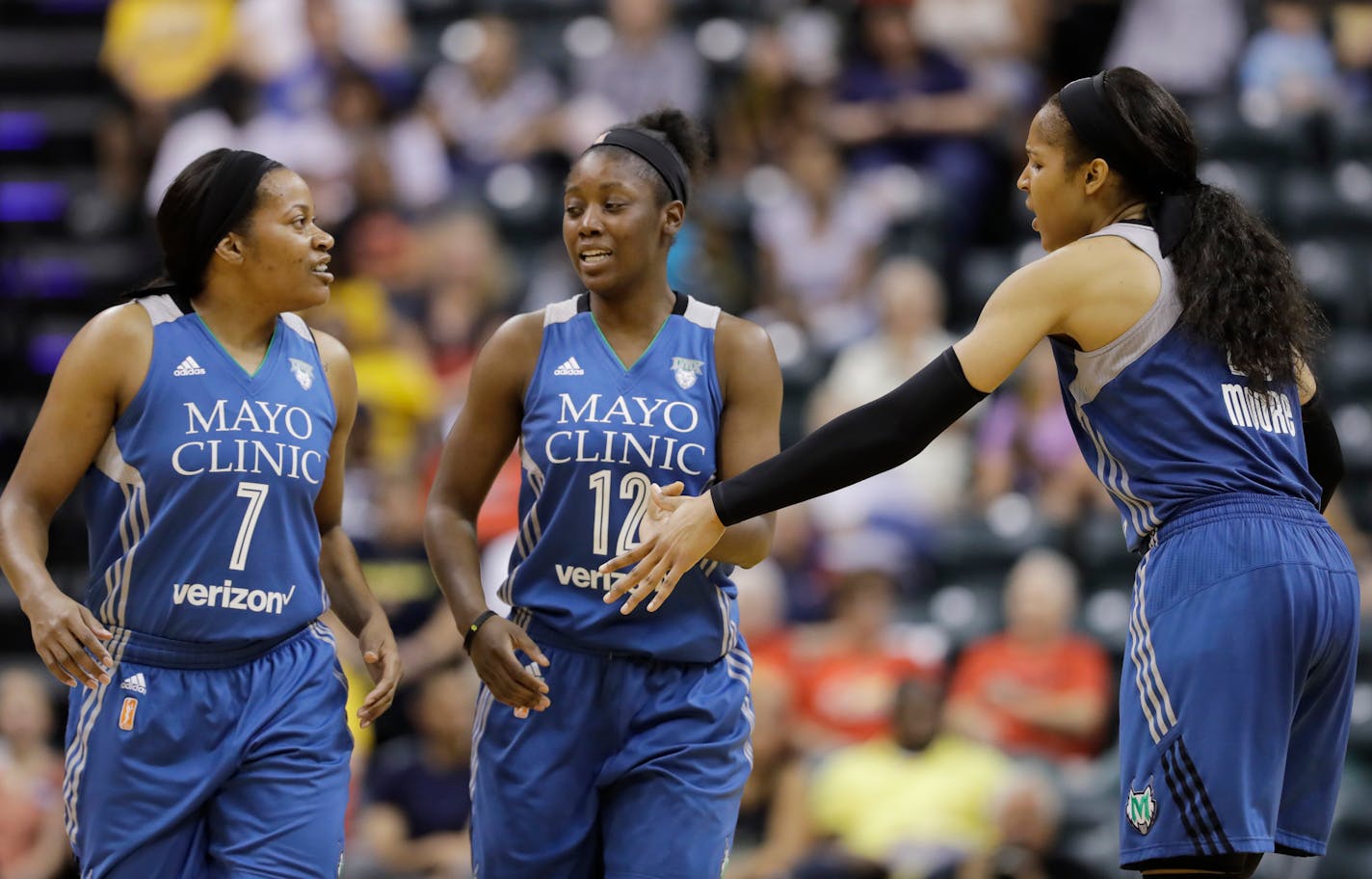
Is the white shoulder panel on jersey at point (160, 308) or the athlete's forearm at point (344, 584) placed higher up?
the white shoulder panel on jersey at point (160, 308)

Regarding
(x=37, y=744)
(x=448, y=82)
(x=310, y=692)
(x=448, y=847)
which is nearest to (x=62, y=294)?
(x=448, y=82)

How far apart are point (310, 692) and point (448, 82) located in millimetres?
7967

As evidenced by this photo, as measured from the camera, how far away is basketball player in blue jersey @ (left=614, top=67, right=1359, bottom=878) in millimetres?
3896

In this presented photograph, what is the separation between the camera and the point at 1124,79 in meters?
4.17

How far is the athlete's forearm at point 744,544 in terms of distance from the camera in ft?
14.8

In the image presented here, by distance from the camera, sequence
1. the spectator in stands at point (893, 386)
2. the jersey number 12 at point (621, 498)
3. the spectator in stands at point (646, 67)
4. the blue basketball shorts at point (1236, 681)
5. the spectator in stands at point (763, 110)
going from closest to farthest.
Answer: the blue basketball shorts at point (1236, 681) → the jersey number 12 at point (621, 498) → the spectator in stands at point (893, 386) → the spectator in stands at point (763, 110) → the spectator in stands at point (646, 67)

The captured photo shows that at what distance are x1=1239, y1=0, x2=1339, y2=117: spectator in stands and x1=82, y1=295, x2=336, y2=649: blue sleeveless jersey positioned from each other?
310 inches

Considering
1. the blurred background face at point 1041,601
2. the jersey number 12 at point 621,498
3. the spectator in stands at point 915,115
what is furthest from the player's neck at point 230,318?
the spectator in stands at point 915,115

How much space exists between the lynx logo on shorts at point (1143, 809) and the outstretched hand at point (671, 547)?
1.09 m

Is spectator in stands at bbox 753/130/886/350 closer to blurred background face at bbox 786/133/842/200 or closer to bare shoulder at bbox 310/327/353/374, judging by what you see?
blurred background face at bbox 786/133/842/200

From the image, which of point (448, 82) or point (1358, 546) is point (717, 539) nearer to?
point (1358, 546)

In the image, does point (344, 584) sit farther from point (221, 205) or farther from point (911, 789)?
point (911, 789)

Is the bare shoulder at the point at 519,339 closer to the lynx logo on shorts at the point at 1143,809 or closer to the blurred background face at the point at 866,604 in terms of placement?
the lynx logo on shorts at the point at 1143,809

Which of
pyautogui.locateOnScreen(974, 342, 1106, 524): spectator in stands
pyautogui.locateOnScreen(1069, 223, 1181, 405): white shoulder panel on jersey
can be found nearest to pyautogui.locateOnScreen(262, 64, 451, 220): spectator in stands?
pyautogui.locateOnScreen(974, 342, 1106, 524): spectator in stands
